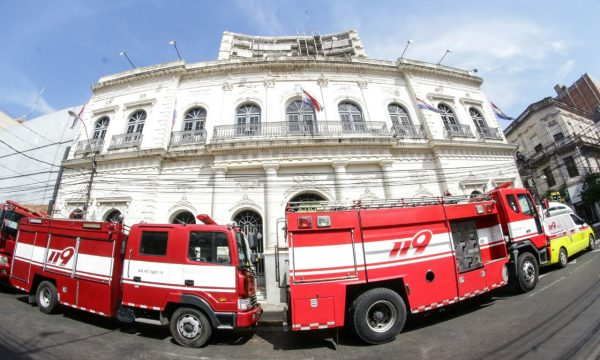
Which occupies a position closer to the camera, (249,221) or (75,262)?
(75,262)

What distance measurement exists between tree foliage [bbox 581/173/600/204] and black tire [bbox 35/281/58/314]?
112 ft

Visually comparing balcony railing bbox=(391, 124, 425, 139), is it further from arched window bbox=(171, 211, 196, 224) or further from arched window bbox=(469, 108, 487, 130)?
arched window bbox=(171, 211, 196, 224)

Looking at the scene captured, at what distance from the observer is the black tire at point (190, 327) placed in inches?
200

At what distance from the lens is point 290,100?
14.4m

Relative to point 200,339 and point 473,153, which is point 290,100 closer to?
point 473,153

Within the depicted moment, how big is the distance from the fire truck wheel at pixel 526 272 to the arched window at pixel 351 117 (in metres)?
8.87

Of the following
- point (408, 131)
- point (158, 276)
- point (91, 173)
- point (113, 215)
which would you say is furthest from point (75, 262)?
point (408, 131)

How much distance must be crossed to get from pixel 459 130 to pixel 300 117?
9.91 m

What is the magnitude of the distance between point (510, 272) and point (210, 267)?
7.89 m

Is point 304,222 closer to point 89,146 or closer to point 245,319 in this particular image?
point 245,319

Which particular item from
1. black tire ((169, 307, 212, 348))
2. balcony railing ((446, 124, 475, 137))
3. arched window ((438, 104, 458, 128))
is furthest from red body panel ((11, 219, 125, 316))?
arched window ((438, 104, 458, 128))

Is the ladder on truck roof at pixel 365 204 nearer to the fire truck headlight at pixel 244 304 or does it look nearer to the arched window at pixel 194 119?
the fire truck headlight at pixel 244 304

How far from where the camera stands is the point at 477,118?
54.0 feet

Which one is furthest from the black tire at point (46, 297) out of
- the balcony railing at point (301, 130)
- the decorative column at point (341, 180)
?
the decorative column at point (341, 180)
